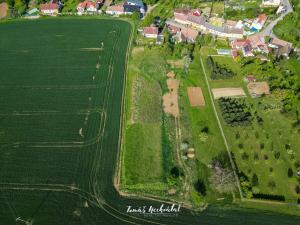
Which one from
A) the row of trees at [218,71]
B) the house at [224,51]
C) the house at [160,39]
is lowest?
the row of trees at [218,71]

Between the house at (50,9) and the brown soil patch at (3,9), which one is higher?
the house at (50,9)

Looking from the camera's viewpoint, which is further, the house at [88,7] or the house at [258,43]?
the house at [88,7]

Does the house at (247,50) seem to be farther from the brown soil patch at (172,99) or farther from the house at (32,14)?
the house at (32,14)

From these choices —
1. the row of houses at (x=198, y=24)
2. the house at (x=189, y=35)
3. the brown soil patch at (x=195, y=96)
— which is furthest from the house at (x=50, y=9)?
the brown soil patch at (x=195, y=96)

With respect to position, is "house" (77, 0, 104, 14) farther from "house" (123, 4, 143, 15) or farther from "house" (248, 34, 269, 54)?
"house" (248, 34, 269, 54)

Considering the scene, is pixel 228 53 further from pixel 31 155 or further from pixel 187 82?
pixel 31 155

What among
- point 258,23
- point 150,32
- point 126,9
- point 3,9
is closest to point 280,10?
point 258,23

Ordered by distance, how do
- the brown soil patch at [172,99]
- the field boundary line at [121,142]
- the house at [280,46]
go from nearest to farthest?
the field boundary line at [121,142] < the brown soil patch at [172,99] < the house at [280,46]

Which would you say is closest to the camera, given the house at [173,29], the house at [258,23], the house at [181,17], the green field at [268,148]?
the green field at [268,148]

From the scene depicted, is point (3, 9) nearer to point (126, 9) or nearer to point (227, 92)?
point (126, 9)
